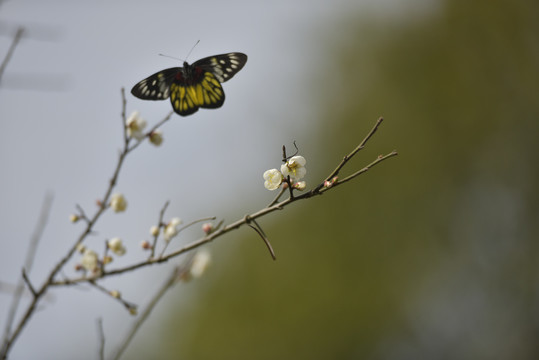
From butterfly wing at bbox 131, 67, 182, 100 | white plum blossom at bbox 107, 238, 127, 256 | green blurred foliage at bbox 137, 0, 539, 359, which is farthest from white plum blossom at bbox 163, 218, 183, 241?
green blurred foliage at bbox 137, 0, 539, 359

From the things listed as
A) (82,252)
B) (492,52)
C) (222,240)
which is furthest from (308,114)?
(82,252)

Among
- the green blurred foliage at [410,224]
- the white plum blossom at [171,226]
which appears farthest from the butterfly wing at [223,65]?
the green blurred foliage at [410,224]

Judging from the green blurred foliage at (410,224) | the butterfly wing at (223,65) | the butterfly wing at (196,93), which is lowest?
the green blurred foliage at (410,224)

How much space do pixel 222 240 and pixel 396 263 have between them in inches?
143

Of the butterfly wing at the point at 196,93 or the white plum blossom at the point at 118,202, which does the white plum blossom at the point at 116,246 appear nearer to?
the white plum blossom at the point at 118,202

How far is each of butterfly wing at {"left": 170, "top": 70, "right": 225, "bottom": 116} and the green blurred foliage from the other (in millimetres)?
6623

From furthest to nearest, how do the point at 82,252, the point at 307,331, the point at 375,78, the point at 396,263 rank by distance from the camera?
the point at 375,78 < the point at 396,263 < the point at 307,331 < the point at 82,252

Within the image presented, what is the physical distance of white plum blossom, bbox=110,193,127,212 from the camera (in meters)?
1.82

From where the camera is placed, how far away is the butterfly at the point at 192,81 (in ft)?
3.55

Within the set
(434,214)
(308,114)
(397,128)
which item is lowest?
(434,214)

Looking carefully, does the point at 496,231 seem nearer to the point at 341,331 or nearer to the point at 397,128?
the point at 397,128

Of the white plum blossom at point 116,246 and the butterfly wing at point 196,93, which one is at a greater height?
the butterfly wing at point 196,93

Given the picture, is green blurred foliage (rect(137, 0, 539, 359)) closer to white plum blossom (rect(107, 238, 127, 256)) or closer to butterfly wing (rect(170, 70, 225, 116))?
white plum blossom (rect(107, 238, 127, 256))

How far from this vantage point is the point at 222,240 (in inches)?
384
